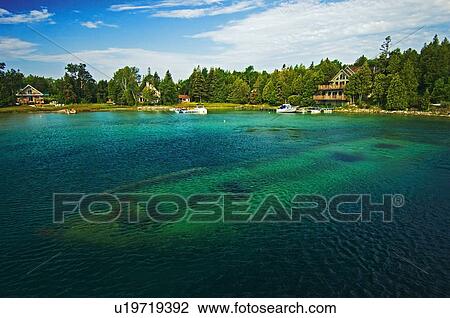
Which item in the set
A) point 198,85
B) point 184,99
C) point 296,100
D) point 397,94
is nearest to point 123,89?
point 184,99

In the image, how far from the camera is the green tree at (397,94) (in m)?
84.0

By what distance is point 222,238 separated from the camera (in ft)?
49.5

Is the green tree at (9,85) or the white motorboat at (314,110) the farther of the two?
the green tree at (9,85)

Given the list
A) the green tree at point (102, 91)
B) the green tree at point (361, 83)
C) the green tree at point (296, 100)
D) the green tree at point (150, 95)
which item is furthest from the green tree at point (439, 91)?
→ the green tree at point (102, 91)

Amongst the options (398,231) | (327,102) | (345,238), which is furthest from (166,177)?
(327,102)

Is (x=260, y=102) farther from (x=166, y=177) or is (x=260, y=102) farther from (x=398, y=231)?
(x=398, y=231)

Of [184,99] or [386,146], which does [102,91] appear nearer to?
[184,99]

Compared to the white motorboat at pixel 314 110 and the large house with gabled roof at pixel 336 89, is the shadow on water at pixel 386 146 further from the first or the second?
the large house with gabled roof at pixel 336 89

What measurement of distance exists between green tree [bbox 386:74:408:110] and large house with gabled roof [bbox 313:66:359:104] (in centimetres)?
1401

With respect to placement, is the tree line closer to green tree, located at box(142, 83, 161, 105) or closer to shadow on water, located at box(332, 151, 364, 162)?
green tree, located at box(142, 83, 161, 105)

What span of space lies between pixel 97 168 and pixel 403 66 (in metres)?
85.9

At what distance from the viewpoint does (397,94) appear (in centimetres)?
8525

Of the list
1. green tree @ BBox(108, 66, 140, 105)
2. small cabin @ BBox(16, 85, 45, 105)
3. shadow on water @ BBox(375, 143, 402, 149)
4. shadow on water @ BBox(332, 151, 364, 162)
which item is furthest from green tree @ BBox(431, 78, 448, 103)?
small cabin @ BBox(16, 85, 45, 105)

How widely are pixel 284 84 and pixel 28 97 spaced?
3894 inches
